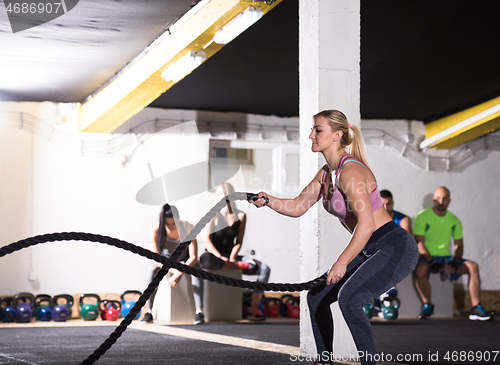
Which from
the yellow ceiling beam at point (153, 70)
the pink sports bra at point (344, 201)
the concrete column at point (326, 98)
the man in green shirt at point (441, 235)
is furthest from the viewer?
the man in green shirt at point (441, 235)

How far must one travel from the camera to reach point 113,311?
647 cm

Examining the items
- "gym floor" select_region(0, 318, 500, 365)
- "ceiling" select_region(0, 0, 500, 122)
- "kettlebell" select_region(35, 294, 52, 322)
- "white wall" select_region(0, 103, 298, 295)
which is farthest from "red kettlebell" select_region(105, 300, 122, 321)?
"ceiling" select_region(0, 0, 500, 122)

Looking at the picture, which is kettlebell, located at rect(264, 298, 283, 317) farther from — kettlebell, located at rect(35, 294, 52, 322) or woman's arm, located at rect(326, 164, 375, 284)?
woman's arm, located at rect(326, 164, 375, 284)

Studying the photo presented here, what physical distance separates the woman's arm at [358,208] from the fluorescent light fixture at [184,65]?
124 inches

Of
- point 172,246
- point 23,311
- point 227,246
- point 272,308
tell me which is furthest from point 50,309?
point 272,308

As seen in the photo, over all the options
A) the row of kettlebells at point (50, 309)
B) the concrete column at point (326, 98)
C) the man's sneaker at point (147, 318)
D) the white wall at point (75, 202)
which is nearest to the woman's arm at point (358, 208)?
the concrete column at point (326, 98)

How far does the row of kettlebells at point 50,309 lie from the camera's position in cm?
613

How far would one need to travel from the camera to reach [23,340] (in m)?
4.43

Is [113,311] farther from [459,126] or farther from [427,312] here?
[459,126]

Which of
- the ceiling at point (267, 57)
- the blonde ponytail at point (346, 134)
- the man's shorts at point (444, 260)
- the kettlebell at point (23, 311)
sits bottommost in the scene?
the kettlebell at point (23, 311)

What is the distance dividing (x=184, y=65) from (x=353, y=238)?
11.6 feet

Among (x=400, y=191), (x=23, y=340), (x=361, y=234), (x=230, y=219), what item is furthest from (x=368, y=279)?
(x=400, y=191)

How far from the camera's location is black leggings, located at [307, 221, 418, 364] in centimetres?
229

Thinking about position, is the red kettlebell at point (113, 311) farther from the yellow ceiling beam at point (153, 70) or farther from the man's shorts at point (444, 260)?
the man's shorts at point (444, 260)
